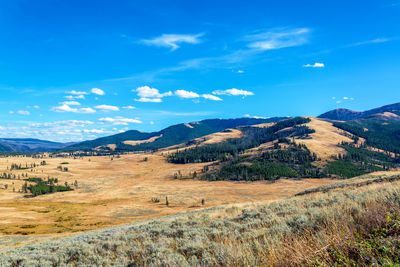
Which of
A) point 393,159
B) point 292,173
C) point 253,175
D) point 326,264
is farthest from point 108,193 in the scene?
point 393,159

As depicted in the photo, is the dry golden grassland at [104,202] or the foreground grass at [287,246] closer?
the foreground grass at [287,246]

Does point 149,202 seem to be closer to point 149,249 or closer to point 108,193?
point 108,193

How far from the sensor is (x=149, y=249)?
355 inches

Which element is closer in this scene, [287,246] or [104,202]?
[287,246]

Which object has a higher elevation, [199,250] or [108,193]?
[199,250]

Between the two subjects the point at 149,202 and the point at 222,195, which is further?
the point at 222,195

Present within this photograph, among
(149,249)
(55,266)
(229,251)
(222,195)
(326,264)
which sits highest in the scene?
(326,264)

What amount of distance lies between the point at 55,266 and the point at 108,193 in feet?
384

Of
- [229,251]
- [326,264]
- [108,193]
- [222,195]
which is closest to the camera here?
[326,264]

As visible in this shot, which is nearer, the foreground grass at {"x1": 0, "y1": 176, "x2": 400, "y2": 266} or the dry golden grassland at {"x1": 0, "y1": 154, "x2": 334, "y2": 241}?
the foreground grass at {"x1": 0, "y1": 176, "x2": 400, "y2": 266}

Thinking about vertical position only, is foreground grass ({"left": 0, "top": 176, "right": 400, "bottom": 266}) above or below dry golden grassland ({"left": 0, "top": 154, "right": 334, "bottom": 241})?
above

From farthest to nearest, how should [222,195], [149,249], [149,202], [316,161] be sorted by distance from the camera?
[316,161] < [222,195] < [149,202] < [149,249]

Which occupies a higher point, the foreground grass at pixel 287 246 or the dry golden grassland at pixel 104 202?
the foreground grass at pixel 287 246

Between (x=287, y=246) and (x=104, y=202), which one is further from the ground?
(x=287, y=246)
